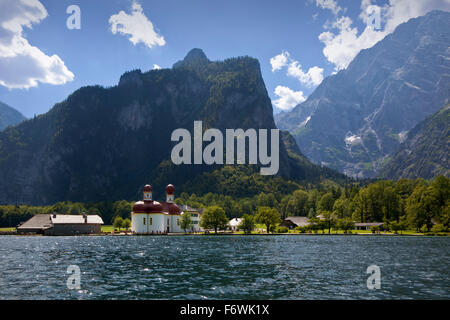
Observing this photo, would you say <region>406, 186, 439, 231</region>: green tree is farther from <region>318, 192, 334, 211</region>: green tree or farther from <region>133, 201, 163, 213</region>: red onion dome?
<region>133, 201, 163, 213</region>: red onion dome

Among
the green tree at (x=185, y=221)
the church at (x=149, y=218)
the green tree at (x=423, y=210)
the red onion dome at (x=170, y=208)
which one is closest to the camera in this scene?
the green tree at (x=423, y=210)

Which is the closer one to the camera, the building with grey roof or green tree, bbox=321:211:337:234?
the building with grey roof

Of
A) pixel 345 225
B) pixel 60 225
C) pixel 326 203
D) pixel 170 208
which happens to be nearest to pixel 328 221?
pixel 345 225

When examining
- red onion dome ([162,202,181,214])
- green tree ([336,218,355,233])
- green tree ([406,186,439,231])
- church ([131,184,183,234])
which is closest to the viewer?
green tree ([406,186,439,231])

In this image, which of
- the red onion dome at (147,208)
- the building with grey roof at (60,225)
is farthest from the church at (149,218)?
the building with grey roof at (60,225)

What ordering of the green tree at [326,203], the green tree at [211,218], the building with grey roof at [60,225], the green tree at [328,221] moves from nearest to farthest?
the building with grey roof at [60,225]
the green tree at [211,218]
the green tree at [328,221]
the green tree at [326,203]

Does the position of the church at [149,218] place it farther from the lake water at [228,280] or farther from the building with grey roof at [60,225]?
the lake water at [228,280]

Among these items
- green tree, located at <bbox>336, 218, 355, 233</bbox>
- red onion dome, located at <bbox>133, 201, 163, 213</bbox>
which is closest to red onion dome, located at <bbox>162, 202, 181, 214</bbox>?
red onion dome, located at <bbox>133, 201, 163, 213</bbox>

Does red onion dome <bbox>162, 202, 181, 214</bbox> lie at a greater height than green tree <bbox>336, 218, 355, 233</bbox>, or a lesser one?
greater

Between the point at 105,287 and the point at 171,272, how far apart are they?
10395mm

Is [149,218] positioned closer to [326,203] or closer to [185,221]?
[185,221]

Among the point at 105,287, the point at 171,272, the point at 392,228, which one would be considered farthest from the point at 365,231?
the point at 105,287
